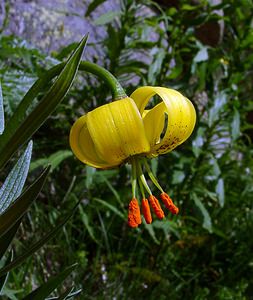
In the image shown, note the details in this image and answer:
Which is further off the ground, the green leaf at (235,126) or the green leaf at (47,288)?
the green leaf at (47,288)

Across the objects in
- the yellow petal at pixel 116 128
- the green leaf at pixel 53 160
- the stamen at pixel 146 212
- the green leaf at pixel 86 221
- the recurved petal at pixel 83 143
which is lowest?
the green leaf at pixel 86 221

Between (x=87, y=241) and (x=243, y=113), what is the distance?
0.80 meters

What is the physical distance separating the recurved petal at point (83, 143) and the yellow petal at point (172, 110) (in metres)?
0.09

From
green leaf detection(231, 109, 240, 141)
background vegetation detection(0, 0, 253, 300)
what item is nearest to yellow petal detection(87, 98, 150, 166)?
background vegetation detection(0, 0, 253, 300)

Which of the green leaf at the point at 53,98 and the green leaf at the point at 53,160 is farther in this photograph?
the green leaf at the point at 53,160

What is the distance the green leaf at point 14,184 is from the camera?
1136mm

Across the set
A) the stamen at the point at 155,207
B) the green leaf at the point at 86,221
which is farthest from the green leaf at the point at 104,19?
the stamen at the point at 155,207

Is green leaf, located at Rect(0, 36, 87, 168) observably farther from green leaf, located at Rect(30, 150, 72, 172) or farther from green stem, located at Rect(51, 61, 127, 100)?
green leaf, located at Rect(30, 150, 72, 172)

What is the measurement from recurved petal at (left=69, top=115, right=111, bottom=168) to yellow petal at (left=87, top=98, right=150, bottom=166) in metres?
0.06

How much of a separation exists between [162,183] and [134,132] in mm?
1627

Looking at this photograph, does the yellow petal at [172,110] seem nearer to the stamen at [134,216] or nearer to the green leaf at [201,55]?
the stamen at [134,216]

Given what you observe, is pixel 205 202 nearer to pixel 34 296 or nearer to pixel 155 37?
pixel 155 37

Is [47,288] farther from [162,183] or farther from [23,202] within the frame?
[162,183]

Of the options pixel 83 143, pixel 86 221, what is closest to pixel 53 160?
pixel 86 221
